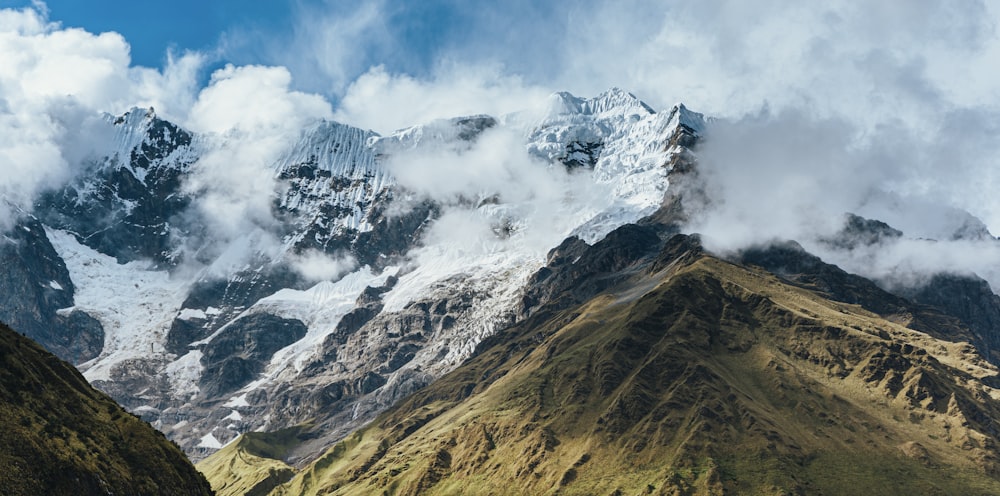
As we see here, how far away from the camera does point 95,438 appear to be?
149 metres

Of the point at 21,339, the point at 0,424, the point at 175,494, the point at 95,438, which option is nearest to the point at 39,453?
the point at 0,424

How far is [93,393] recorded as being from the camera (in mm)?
169125

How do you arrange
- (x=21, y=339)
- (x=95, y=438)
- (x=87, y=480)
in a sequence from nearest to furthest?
(x=87, y=480), (x=95, y=438), (x=21, y=339)

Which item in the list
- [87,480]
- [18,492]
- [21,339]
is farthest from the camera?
[21,339]

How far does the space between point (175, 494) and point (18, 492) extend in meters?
31.9

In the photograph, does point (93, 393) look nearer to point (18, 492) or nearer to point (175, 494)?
point (175, 494)

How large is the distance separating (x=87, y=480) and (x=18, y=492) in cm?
1223

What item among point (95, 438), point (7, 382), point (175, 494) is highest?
point (7, 382)

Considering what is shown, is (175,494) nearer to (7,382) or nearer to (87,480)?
(87,480)

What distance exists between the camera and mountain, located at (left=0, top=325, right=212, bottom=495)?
425ft

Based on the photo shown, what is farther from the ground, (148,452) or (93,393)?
(93,393)

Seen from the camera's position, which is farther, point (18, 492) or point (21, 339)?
point (21, 339)

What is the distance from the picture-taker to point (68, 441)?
141000 mm

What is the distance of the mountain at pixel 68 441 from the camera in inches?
5103
